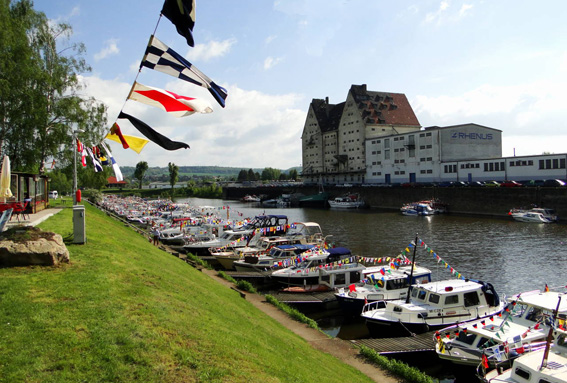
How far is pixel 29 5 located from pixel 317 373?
38474 mm

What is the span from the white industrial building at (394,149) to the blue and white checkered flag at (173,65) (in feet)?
253

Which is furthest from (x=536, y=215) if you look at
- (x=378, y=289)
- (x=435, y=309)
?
(x=435, y=309)

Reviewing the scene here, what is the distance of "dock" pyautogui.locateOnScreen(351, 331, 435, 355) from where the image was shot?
18.4m

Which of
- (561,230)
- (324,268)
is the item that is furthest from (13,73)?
(561,230)

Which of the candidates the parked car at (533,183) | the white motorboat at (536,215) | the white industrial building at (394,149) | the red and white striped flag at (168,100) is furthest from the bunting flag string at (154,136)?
the white industrial building at (394,149)

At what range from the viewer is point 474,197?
256 ft

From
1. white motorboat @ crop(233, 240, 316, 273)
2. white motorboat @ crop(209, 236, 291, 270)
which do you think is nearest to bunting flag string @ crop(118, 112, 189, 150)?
white motorboat @ crop(233, 240, 316, 273)

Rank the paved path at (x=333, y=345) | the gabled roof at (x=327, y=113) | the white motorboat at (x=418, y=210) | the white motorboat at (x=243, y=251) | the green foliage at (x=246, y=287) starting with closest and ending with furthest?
the paved path at (x=333, y=345), the green foliage at (x=246, y=287), the white motorboat at (x=243, y=251), the white motorboat at (x=418, y=210), the gabled roof at (x=327, y=113)

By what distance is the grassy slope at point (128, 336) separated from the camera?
8.62 metres

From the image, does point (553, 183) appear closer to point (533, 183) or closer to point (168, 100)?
point (533, 183)

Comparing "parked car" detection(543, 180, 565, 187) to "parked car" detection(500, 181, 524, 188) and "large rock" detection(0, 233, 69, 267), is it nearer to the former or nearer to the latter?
"parked car" detection(500, 181, 524, 188)

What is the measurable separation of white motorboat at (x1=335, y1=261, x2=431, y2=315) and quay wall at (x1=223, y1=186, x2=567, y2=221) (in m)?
52.2

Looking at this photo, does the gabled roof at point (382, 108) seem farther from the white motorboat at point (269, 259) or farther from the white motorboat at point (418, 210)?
the white motorboat at point (269, 259)

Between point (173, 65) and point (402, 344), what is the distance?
14.7 m
